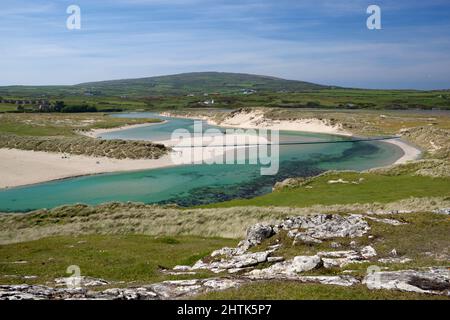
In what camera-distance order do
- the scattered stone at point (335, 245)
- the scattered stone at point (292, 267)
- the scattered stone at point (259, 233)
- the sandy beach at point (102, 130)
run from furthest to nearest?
the sandy beach at point (102, 130)
the scattered stone at point (259, 233)
the scattered stone at point (335, 245)
the scattered stone at point (292, 267)

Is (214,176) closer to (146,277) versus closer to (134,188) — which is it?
(134,188)

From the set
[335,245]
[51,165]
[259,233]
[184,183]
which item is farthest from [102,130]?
[335,245]

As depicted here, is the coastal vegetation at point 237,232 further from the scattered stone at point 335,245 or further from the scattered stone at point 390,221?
the scattered stone at point 390,221

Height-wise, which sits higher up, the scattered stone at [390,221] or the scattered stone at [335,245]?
the scattered stone at [390,221]

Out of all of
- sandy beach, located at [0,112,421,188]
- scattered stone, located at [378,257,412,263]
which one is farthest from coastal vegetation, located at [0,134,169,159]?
scattered stone, located at [378,257,412,263]

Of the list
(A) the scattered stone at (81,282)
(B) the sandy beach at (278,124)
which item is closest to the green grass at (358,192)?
(A) the scattered stone at (81,282)

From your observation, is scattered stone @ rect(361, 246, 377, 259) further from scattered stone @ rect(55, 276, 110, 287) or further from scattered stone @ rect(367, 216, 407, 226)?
scattered stone @ rect(55, 276, 110, 287)
